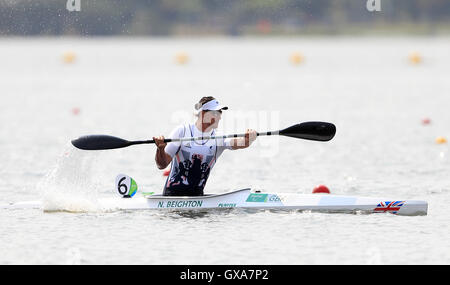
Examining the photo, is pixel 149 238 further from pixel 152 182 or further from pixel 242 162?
pixel 242 162

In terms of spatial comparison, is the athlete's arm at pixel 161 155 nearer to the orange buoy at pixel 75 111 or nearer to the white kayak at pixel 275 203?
the white kayak at pixel 275 203

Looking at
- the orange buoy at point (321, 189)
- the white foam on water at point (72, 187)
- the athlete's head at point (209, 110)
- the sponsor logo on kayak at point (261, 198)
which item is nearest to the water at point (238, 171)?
the white foam on water at point (72, 187)

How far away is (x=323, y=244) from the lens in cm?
1327

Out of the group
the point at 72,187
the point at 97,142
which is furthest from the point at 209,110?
the point at 72,187

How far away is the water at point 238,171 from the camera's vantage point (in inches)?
514

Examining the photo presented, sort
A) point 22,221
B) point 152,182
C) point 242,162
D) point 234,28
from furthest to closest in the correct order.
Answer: point 234,28, point 242,162, point 152,182, point 22,221

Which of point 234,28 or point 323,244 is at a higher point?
point 234,28

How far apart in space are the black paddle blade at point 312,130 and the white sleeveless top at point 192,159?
4.79 feet

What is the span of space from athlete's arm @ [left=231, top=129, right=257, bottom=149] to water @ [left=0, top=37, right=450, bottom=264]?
109 centimetres

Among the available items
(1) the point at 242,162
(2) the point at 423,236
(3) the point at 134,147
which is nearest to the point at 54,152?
(3) the point at 134,147

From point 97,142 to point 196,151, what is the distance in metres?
1.84

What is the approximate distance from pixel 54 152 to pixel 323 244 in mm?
12394

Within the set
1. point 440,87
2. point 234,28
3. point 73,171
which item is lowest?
point 73,171

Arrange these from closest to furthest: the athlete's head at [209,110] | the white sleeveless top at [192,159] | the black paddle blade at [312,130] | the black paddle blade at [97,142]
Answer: the athlete's head at [209,110] → the white sleeveless top at [192,159] → the black paddle blade at [97,142] → the black paddle blade at [312,130]
